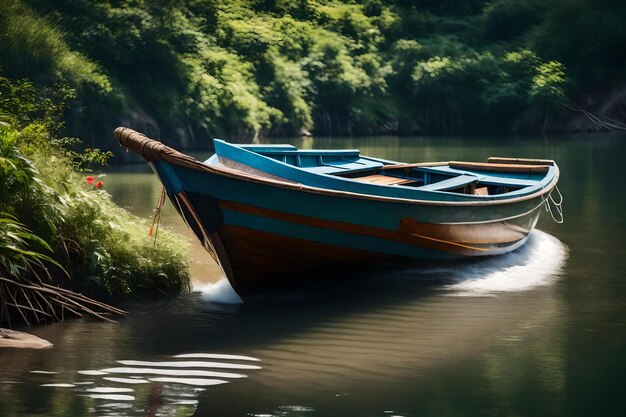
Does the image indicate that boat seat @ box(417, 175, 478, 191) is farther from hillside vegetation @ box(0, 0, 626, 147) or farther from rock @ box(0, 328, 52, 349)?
hillside vegetation @ box(0, 0, 626, 147)

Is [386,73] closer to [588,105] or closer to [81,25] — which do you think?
[588,105]

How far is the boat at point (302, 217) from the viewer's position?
42.5 feet

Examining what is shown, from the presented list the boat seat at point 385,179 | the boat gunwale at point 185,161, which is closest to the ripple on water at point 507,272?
the boat gunwale at point 185,161

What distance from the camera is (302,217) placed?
1338cm

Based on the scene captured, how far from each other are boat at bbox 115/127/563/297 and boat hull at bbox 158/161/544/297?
11 mm

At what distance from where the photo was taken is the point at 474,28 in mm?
56281

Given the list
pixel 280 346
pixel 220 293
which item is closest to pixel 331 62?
pixel 220 293

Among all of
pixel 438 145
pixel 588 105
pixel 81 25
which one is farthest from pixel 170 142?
pixel 588 105

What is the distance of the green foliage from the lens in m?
11.7

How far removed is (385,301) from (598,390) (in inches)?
152

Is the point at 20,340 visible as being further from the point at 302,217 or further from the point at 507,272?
the point at 507,272

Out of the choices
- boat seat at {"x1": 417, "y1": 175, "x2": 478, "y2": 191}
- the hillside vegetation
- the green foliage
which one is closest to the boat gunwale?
the green foliage

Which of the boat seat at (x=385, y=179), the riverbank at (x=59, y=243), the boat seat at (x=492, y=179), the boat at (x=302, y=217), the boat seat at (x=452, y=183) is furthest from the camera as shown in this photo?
A: the boat seat at (x=492, y=179)

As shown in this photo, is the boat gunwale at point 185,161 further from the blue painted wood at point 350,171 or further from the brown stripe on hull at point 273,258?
the brown stripe on hull at point 273,258
